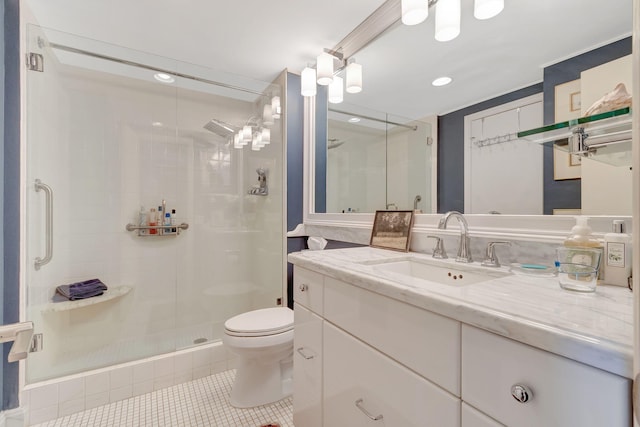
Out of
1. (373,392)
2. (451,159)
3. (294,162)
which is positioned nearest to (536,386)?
(373,392)

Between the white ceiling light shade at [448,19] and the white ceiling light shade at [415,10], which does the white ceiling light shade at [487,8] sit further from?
the white ceiling light shade at [415,10]

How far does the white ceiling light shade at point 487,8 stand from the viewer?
3.48ft

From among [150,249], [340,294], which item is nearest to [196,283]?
[150,249]

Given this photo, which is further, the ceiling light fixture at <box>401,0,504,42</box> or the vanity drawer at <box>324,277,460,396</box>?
the ceiling light fixture at <box>401,0,504,42</box>

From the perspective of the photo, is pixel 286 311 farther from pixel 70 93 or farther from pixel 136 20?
pixel 70 93

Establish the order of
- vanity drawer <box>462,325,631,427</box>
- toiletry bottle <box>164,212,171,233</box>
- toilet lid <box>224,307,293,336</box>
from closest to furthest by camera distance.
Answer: vanity drawer <box>462,325,631,427</box> < toilet lid <box>224,307,293,336</box> < toiletry bottle <box>164,212,171,233</box>

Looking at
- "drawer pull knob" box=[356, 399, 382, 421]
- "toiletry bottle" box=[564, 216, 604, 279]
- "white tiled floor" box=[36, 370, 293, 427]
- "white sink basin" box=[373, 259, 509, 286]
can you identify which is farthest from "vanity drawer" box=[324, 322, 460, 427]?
"white tiled floor" box=[36, 370, 293, 427]

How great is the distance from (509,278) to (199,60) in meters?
2.36

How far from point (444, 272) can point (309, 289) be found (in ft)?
1.78

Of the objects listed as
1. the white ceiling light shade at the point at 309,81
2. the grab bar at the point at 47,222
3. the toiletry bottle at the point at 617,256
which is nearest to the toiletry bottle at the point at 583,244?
the toiletry bottle at the point at 617,256

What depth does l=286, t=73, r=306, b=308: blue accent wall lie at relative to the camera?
221cm

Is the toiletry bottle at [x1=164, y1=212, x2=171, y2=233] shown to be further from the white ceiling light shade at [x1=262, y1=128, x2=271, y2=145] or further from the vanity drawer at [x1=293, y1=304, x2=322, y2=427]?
the vanity drawer at [x1=293, y1=304, x2=322, y2=427]

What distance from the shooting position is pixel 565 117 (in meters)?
0.90

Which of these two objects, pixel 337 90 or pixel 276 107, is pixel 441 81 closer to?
pixel 337 90
